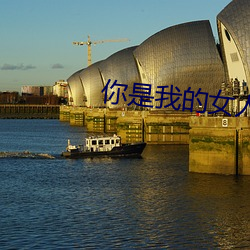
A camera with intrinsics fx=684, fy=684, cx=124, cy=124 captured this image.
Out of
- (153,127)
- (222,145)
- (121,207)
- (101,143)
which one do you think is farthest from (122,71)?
(121,207)

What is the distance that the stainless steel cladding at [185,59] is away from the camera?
78.8 m

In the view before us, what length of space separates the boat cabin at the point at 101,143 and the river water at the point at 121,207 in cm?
617

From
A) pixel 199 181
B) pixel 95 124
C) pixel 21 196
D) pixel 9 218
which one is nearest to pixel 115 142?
pixel 199 181

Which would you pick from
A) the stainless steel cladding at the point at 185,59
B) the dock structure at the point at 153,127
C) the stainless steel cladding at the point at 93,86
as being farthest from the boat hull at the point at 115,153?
the stainless steel cladding at the point at 93,86

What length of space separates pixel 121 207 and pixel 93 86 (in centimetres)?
10183

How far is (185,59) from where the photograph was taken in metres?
80.1

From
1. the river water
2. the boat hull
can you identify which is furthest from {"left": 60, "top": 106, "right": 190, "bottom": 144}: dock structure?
the river water

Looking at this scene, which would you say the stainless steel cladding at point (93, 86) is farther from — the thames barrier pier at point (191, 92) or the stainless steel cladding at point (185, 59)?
the stainless steel cladding at point (185, 59)

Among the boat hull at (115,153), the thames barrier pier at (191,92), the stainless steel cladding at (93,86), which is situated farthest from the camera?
the stainless steel cladding at (93,86)

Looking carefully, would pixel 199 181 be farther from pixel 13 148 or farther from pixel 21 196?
pixel 13 148

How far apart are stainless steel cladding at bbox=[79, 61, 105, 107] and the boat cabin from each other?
72120mm

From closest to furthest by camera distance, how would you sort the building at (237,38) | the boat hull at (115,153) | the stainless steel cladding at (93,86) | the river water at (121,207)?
the river water at (121,207) → the building at (237,38) → the boat hull at (115,153) → the stainless steel cladding at (93,86)

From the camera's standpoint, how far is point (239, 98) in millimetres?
51344

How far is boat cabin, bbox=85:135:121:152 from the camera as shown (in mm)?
60656
